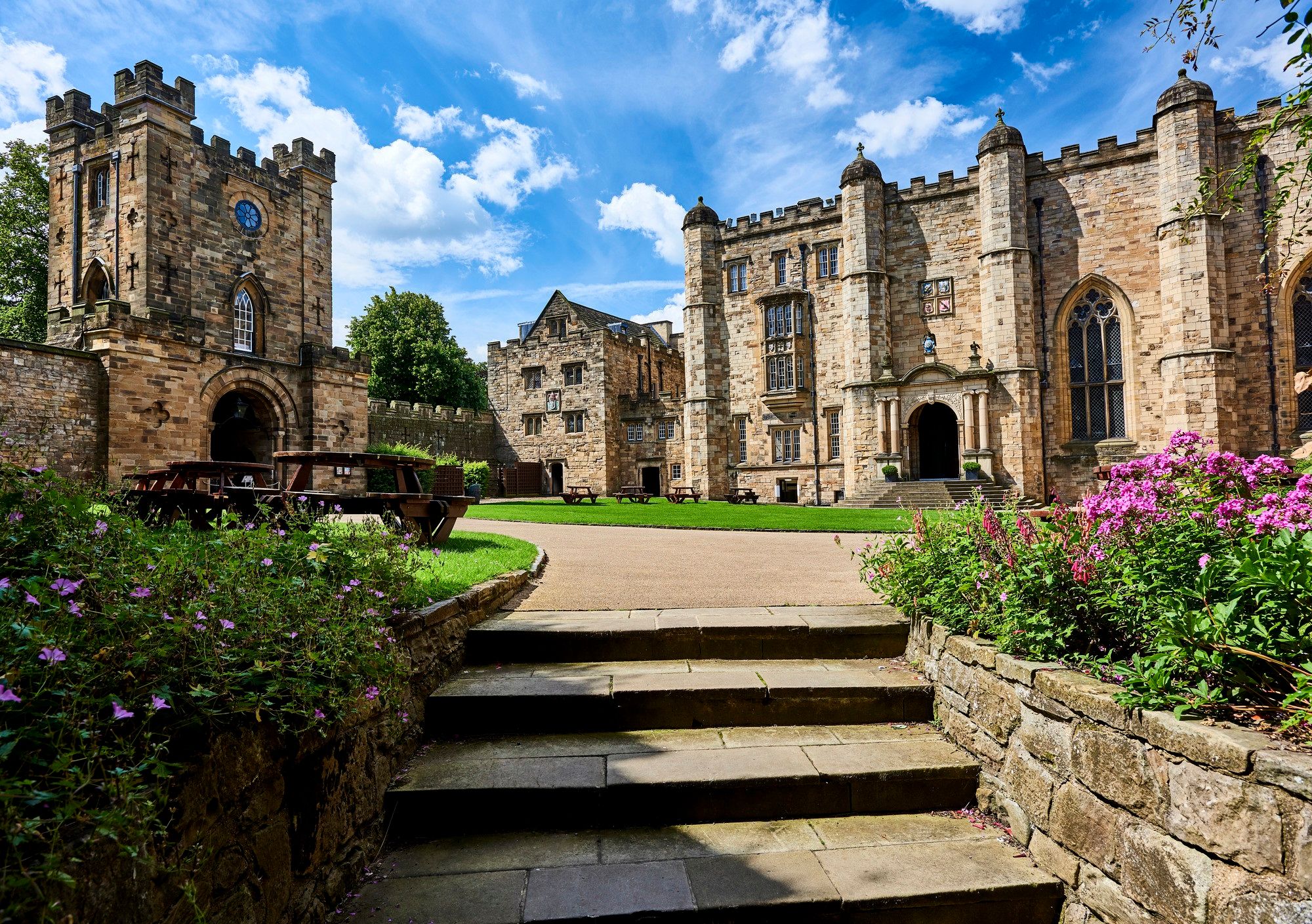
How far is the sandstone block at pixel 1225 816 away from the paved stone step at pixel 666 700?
185 cm

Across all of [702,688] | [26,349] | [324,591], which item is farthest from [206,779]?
[26,349]

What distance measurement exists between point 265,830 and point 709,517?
16.7m

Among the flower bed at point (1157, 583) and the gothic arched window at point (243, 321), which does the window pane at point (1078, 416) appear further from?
the gothic arched window at point (243, 321)

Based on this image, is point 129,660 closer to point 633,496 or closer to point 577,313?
point 633,496

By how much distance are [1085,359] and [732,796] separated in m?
28.0

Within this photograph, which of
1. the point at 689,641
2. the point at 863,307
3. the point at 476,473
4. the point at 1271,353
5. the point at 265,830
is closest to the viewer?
the point at 265,830

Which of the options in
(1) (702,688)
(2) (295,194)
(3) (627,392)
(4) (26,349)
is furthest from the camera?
(3) (627,392)

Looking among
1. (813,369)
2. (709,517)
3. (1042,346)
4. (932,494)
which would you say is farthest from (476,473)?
(1042,346)

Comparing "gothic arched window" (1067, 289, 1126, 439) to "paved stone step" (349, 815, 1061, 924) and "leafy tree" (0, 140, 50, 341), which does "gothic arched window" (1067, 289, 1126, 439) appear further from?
"leafy tree" (0, 140, 50, 341)

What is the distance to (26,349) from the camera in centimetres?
1599

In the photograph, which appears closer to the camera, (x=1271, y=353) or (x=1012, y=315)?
(x=1271, y=353)

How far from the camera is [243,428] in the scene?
76.7 feet

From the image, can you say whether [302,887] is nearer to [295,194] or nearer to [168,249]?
[168,249]

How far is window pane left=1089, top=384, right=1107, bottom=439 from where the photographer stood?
2502 cm
